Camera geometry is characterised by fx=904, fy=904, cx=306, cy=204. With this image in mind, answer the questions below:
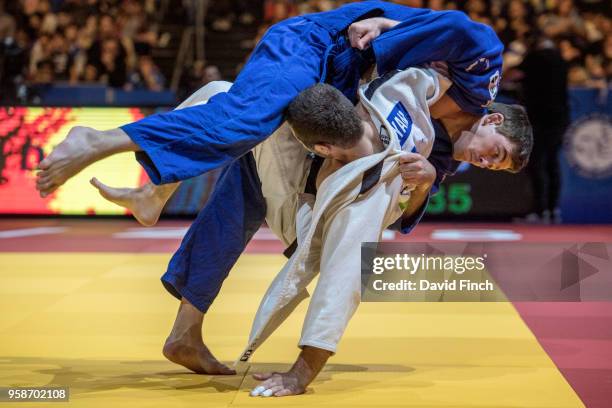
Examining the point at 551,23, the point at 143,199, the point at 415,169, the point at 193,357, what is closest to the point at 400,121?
the point at 415,169

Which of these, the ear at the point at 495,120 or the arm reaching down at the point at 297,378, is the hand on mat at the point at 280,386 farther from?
the ear at the point at 495,120

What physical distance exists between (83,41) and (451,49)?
11131mm

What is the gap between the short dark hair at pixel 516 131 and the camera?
12.6ft

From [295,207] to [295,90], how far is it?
1.96 ft

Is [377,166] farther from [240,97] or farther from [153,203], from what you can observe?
[153,203]

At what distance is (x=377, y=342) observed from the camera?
432 cm

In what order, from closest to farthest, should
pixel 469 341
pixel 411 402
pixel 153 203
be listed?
1. pixel 411 402
2. pixel 153 203
3. pixel 469 341

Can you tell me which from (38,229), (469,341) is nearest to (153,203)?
(469,341)

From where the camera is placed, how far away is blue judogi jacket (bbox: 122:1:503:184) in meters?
3.12

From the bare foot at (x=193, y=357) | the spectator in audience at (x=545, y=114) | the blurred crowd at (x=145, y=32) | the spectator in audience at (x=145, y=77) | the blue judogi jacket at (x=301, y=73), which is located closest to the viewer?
the blue judogi jacket at (x=301, y=73)

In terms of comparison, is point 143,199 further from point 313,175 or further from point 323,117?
point 323,117

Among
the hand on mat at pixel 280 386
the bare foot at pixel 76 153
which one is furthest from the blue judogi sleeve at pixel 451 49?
the hand on mat at pixel 280 386

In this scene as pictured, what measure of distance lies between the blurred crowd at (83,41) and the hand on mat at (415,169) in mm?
9135

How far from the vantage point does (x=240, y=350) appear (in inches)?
165
